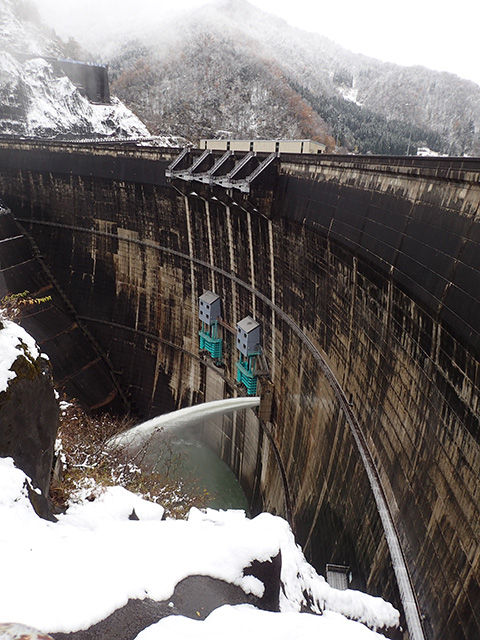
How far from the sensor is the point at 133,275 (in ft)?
79.8

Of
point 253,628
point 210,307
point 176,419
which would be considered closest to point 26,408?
point 253,628

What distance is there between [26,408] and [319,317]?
8021mm

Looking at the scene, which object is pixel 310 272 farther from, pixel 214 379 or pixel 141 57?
pixel 141 57

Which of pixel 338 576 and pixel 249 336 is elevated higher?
pixel 249 336

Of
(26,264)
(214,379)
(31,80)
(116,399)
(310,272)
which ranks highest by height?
(31,80)

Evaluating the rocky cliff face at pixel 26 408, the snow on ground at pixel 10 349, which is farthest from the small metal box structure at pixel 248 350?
the snow on ground at pixel 10 349

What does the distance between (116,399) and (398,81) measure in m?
184

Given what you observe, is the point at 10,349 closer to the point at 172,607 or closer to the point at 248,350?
the point at 172,607

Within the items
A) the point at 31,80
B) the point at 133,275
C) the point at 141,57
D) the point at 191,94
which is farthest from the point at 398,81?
the point at 133,275

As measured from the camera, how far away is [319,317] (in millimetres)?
13188

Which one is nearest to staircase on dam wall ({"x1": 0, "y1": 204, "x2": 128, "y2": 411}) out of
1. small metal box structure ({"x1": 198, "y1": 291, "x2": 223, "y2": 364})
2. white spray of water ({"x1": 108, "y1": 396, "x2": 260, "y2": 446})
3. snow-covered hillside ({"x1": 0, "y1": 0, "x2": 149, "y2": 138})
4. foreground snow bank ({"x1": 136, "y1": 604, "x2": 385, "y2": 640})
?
white spray of water ({"x1": 108, "y1": 396, "x2": 260, "y2": 446})

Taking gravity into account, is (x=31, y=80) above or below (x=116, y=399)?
above

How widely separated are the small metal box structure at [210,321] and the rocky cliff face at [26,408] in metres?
10.8

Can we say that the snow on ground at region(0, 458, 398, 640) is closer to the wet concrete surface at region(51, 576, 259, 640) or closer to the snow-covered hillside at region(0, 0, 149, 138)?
the wet concrete surface at region(51, 576, 259, 640)
